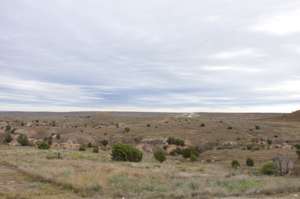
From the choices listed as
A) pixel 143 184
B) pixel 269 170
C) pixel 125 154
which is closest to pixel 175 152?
pixel 125 154

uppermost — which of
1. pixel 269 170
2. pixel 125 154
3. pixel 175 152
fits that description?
pixel 125 154

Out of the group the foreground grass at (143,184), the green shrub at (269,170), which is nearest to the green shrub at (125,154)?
the foreground grass at (143,184)

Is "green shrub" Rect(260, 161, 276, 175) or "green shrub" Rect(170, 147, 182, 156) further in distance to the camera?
"green shrub" Rect(170, 147, 182, 156)

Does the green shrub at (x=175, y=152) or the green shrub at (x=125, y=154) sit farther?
the green shrub at (x=175, y=152)

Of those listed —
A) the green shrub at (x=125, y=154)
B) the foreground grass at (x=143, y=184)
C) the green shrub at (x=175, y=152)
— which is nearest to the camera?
the foreground grass at (x=143, y=184)

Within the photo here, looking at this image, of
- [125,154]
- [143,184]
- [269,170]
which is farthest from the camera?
[125,154]

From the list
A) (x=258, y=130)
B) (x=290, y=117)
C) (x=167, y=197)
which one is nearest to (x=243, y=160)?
(x=167, y=197)

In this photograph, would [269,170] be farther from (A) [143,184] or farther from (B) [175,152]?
(B) [175,152]

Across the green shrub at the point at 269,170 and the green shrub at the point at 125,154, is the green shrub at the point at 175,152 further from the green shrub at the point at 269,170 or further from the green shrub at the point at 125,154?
the green shrub at the point at 269,170

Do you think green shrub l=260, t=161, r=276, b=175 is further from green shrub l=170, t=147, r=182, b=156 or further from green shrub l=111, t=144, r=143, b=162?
green shrub l=170, t=147, r=182, b=156

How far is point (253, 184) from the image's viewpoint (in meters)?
17.3

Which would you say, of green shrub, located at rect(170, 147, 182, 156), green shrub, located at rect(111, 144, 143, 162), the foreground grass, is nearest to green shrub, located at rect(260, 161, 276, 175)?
the foreground grass

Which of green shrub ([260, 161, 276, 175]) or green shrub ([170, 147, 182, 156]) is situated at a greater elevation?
green shrub ([260, 161, 276, 175])

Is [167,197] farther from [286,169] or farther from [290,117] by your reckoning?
[290,117]
